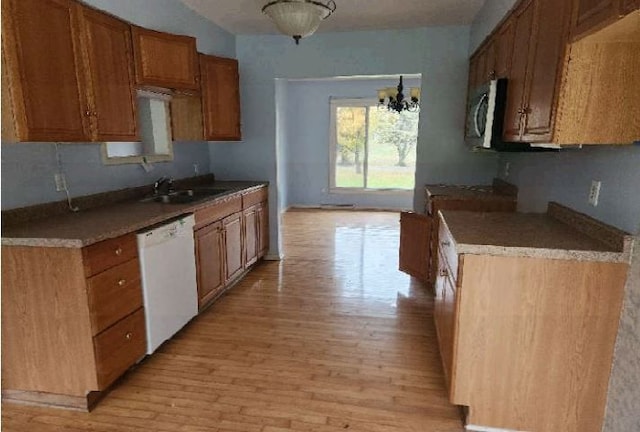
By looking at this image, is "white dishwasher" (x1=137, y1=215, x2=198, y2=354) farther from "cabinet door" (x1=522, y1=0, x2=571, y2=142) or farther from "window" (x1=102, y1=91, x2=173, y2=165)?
"cabinet door" (x1=522, y1=0, x2=571, y2=142)

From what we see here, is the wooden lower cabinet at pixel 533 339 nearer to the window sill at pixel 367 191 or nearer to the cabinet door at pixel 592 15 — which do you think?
the cabinet door at pixel 592 15

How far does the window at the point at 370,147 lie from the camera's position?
24.3 ft

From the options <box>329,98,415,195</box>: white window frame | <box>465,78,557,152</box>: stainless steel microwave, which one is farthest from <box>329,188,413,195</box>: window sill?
<box>465,78,557,152</box>: stainless steel microwave

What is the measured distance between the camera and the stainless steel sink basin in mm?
3098

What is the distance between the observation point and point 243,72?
167 inches

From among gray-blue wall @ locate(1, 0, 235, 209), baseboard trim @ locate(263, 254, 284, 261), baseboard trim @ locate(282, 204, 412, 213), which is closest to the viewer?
gray-blue wall @ locate(1, 0, 235, 209)

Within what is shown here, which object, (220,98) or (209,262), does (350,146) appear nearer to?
(220,98)

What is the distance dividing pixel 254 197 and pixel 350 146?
3.97m

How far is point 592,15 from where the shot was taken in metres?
1.33

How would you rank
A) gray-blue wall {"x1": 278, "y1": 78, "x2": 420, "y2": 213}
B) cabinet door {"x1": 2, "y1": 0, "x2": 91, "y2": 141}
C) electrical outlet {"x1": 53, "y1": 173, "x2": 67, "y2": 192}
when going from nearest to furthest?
cabinet door {"x1": 2, "y1": 0, "x2": 91, "y2": 141} → electrical outlet {"x1": 53, "y1": 173, "x2": 67, "y2": 192} → gray-blue wall {"x1": 278, "y1": 78, "x2": 420, "y2": 213}

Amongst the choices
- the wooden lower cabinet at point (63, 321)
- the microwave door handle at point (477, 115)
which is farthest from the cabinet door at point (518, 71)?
the wooden lower cabinet at point (63, 321)

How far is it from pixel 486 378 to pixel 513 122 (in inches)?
54.0

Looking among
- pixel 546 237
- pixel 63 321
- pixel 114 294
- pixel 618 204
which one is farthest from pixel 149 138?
pixel 618 204

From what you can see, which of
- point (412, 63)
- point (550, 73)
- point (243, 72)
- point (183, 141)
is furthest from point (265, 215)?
point (550, 73)
